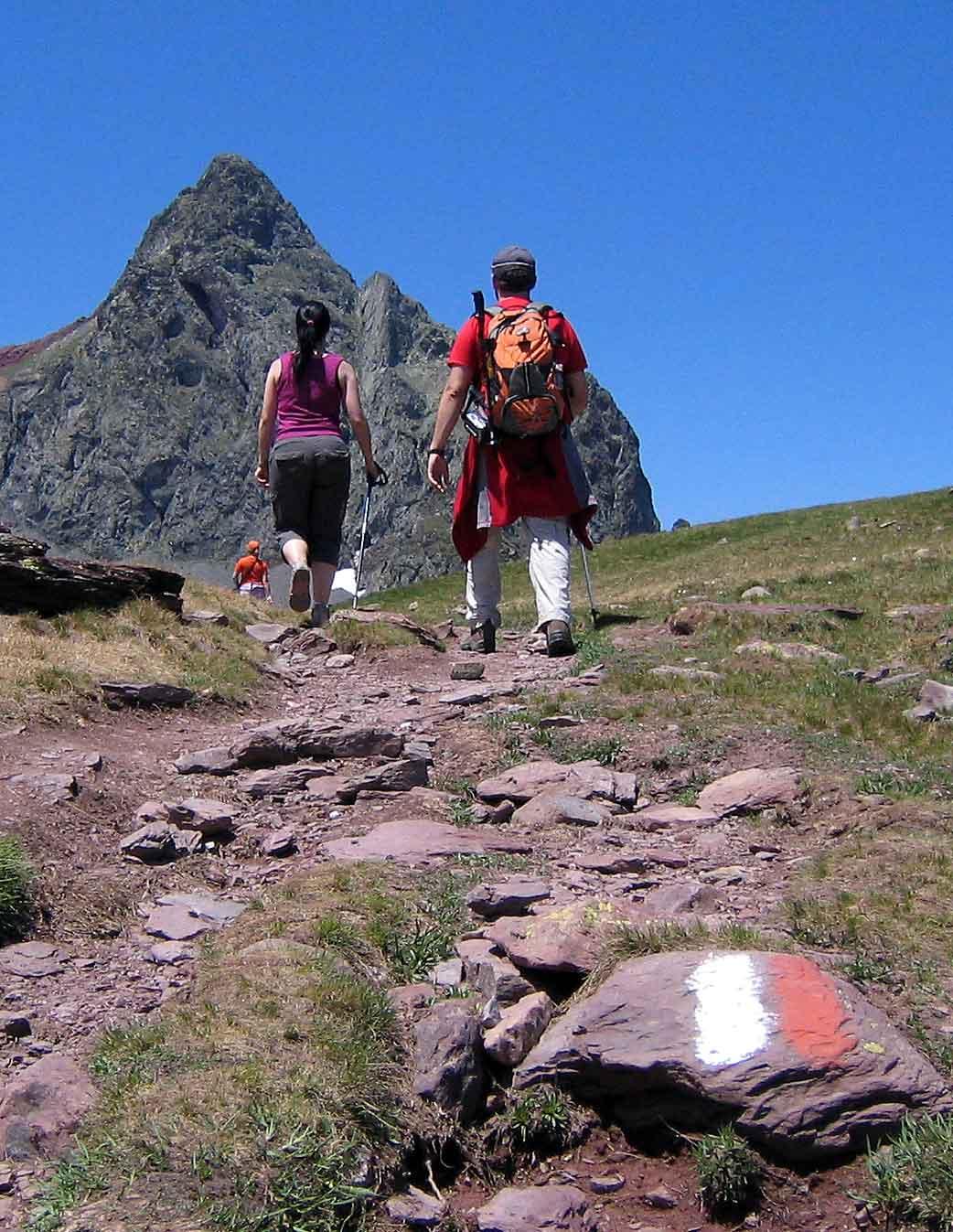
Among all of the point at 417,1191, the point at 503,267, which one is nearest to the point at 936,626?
the point at 503,267

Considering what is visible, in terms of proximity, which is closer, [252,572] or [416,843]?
[416,843]

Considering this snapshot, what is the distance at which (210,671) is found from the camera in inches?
372

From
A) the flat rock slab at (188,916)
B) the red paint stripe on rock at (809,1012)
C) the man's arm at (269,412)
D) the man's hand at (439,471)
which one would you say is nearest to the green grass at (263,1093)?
the flat rock slab at (188,916)

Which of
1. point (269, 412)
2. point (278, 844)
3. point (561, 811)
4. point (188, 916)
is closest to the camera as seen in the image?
point (188, 916)

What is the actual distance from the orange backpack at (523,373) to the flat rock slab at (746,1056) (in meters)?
6.05

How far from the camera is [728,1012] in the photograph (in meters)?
4.08

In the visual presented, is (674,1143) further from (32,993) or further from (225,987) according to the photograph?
(32,993)

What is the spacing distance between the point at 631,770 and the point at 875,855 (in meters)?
1.87

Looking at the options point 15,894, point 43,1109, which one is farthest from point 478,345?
point 43,1109

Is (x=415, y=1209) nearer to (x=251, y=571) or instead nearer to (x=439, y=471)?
(x=439, y=471)

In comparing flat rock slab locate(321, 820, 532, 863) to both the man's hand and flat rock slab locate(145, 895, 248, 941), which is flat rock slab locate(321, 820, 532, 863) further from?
the man's hand

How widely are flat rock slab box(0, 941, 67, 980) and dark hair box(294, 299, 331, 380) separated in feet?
22.1

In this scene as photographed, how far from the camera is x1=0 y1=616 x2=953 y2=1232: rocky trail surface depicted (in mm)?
3793

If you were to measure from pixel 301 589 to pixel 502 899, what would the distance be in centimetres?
642
